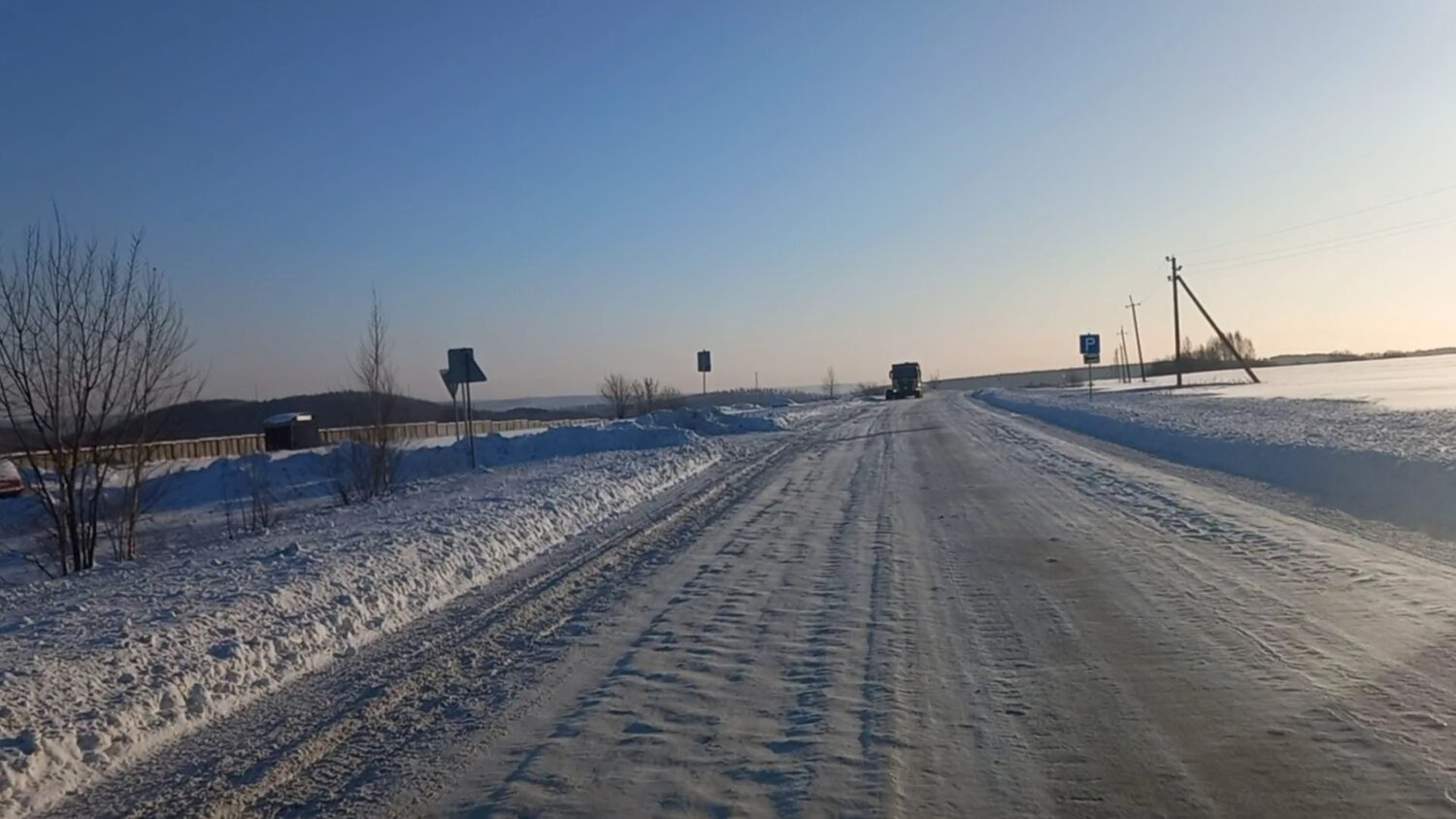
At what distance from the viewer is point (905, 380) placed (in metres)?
99.6

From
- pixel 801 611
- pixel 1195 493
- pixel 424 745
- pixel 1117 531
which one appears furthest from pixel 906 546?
pixel 424 745

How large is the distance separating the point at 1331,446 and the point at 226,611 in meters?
18.5

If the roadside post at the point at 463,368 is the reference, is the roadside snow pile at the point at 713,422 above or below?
below

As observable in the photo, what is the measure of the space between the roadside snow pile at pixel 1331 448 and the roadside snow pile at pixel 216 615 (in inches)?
430

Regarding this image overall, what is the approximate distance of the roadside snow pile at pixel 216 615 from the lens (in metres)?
6.26

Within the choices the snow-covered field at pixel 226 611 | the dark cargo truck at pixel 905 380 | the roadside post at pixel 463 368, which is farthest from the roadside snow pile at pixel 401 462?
the dark cargo truck at pixel 905 380

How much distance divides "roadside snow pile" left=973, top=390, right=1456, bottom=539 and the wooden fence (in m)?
18.2

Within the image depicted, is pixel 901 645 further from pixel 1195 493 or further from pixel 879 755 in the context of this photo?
pixel 1195 493

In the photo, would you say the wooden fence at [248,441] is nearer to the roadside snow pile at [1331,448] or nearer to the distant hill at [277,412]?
the distant hill at [277,412]

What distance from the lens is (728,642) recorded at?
26.4 feet

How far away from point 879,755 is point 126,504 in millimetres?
16256

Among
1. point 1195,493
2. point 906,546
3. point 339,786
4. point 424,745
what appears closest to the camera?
point 339,786

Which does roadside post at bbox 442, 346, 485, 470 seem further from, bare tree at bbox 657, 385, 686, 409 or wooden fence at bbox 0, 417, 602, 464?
bare tree at bbox 657, 385, 686, 409

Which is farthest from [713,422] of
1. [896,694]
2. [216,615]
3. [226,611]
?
[896,694]
